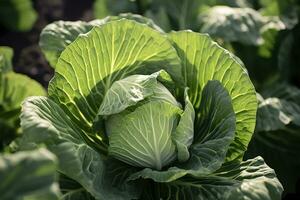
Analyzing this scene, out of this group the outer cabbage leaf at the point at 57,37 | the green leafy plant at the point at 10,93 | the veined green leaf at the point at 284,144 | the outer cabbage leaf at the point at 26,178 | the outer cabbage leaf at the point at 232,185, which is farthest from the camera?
the green leafy plant at the point at 10,93

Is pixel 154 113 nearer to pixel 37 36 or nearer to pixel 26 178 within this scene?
pixel 26 178

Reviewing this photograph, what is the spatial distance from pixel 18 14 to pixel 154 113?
2.65 meters

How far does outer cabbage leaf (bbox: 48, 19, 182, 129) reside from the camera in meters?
2.22

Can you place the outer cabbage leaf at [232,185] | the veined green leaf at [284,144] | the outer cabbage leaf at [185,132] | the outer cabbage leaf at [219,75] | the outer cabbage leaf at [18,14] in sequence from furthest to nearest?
the outer cabbage leaf at [18,14], the veined green leaf at [284,144], the outer cabbage leaf at [219,75], the outer cabbage leaf at [185,132], the outer cabbage leaf at [232,185]

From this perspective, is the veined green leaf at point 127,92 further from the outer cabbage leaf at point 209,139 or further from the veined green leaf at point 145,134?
the outer cabbage leaf at point 209,139

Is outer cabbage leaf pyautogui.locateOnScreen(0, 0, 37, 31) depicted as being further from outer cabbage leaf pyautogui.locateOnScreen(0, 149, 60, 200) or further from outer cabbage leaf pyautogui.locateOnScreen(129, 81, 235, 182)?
outer cabbage leaf pyautogui.locateOnScreen(0, 149, 60, 200)

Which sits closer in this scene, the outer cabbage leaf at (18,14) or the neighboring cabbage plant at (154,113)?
the neighboring cabbage plant at (154,113)

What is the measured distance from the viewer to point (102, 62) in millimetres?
2273

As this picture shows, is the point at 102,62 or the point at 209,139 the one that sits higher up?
the point at 102,62

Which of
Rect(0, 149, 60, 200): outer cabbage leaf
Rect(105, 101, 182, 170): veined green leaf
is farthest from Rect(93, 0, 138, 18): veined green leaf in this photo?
Rect(0, 149, 60, 200): outer cabbage leaf

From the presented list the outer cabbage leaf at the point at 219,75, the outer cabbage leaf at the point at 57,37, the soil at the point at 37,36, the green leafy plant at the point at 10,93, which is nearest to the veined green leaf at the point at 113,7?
the soil at the point at 37,36

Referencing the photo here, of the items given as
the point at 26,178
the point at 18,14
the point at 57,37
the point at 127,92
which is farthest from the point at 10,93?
the point at 26,178

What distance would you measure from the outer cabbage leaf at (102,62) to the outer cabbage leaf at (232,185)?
44 centimetres

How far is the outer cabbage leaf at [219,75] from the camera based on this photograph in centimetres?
228
